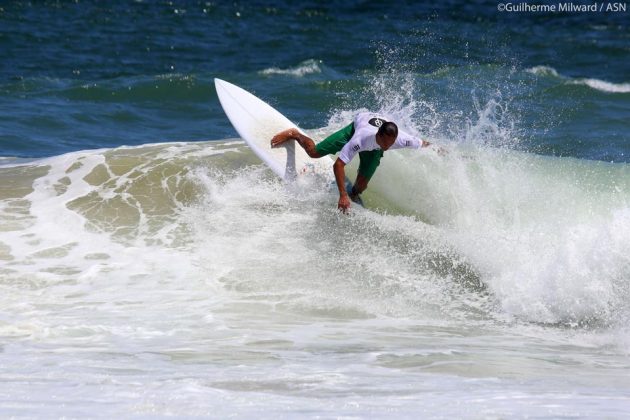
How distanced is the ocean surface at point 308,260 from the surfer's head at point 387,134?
0.98 m

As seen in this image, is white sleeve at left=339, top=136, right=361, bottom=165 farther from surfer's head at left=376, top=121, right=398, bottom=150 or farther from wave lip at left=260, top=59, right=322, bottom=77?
wave lip at left=260, top=59, right=322, bottom=77

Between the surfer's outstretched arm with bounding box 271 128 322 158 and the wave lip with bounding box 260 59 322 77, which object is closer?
the surfer's outstretched arm with bounding box 271 128 322 158

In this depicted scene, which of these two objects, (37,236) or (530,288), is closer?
(530,288)

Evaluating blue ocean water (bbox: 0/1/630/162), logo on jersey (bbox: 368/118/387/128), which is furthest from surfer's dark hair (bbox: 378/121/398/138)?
blue ocean water (bbox: 0/1/630/162)

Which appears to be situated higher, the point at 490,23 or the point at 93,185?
the point at 490,23

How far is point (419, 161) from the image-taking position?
1016 centimetres

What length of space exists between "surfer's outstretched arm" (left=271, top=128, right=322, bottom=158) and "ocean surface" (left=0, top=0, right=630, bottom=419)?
489 millimetres

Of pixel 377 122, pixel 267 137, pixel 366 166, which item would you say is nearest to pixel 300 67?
pixel 267 137

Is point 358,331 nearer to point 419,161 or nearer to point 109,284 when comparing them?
point 109,284

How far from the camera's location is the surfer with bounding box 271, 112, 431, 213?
828cm

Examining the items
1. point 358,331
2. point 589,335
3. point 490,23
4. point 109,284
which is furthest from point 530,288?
point 490,23

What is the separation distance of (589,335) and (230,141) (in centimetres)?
614

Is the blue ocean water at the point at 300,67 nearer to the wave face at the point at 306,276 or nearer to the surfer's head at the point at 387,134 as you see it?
the wave face at the point at 306,276

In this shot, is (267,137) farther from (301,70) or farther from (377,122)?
(301,70)
